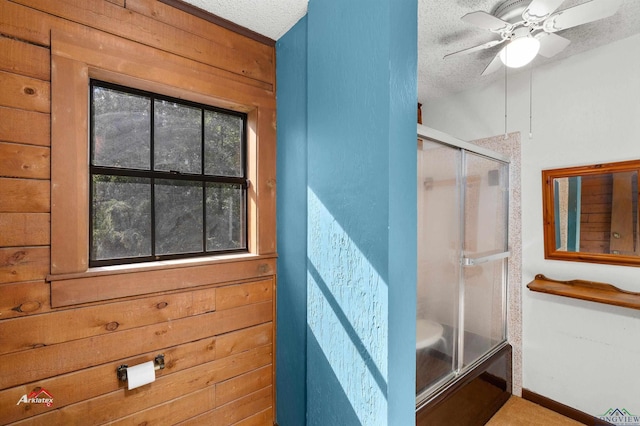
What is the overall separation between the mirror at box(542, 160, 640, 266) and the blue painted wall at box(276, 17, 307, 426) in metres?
1.84

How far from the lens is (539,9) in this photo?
4.21 ft

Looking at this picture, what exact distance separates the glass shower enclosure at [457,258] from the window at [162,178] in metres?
1.09

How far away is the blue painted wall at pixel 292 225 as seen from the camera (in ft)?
5.08

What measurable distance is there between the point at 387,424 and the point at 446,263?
100cm

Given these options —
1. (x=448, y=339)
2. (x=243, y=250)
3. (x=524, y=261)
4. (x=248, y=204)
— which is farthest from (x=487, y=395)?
(x=248, y=204)

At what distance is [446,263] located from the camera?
177cm

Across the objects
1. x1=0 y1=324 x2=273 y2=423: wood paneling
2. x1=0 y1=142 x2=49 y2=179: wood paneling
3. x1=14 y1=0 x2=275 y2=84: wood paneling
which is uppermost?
x1=14 y1=0 x2=275 y2=84: wood paneling

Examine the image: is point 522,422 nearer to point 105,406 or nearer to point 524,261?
point 524,261

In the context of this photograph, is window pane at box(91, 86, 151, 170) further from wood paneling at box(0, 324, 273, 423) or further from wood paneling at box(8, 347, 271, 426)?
wood paneling at box(8, 347, 271, 426)

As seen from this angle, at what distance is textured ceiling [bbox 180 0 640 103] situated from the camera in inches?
58.0

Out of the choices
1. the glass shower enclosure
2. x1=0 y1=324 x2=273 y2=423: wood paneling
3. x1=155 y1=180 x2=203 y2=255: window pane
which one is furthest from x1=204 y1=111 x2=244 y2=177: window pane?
the glass shower enclosure

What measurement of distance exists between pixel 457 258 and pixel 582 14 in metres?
1.31

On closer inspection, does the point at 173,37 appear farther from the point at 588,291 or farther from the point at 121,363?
the point at 588,291

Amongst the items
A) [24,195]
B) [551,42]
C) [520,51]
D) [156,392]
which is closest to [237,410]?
[156,392]
